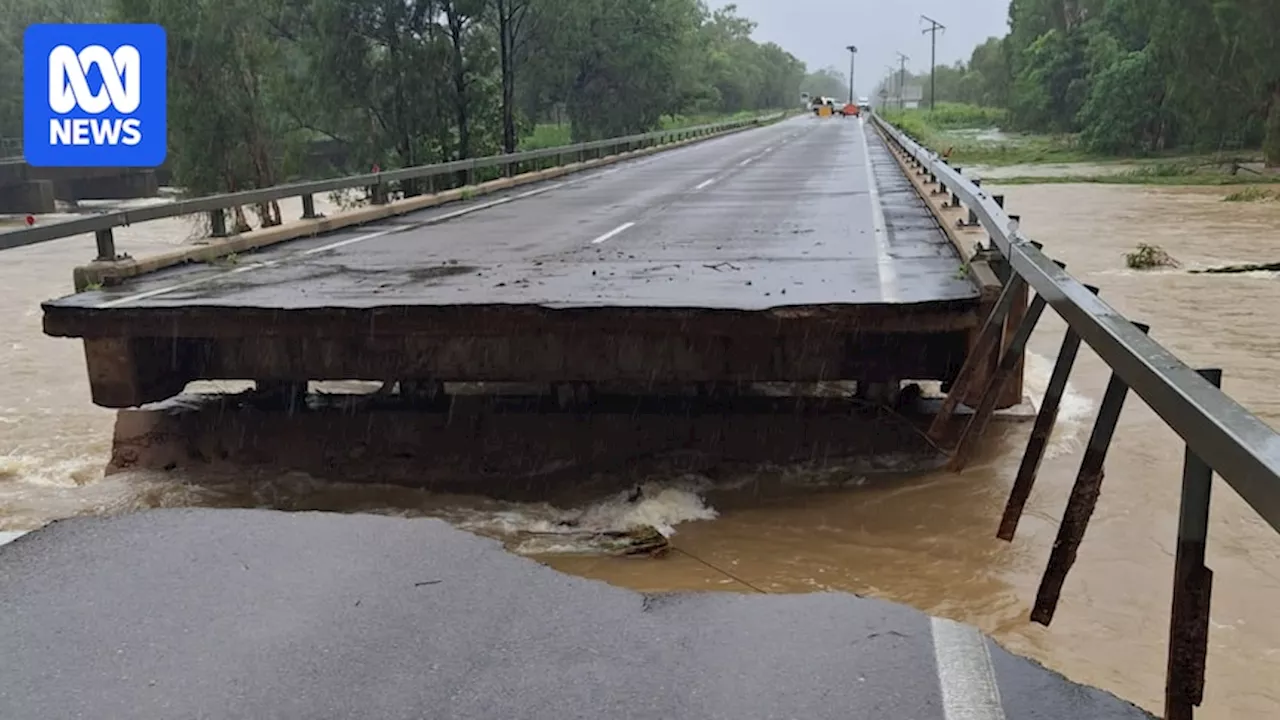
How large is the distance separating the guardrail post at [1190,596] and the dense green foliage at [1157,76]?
44.3m

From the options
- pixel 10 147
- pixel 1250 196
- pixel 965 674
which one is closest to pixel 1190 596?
pixel 965 674

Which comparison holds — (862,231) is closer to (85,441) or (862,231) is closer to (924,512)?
(924,512)

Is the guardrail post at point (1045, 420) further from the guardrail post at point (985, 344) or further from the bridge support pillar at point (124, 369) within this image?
the bridge support pillar at point (124, 369)

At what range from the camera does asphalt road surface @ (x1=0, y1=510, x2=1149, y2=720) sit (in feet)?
11.5

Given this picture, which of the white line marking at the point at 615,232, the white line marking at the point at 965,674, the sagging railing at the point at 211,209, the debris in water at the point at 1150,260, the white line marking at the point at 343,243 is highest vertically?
the sagging railing at the point at 211,209

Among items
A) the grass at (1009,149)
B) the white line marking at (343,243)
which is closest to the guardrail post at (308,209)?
the white line marking at (343,243)

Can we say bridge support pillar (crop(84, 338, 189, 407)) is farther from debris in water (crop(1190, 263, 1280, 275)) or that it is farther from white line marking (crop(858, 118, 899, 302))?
debris in water (crop(1190, 263, 1280, 275))

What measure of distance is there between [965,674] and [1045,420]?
1494 mm

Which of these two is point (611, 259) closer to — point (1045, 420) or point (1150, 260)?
point (1045, 420)

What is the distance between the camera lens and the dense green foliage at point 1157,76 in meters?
42.5

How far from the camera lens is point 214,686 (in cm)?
361

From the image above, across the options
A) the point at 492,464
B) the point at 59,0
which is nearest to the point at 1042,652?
the point at 492,464

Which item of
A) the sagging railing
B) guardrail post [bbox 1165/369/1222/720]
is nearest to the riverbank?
the sagging railing

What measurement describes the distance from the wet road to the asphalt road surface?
2.92 m
